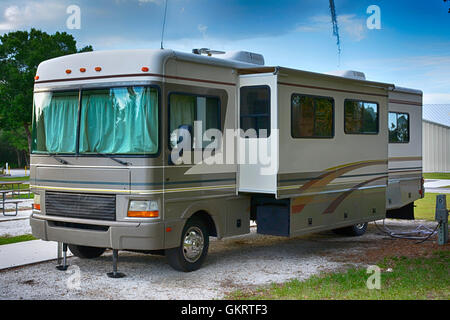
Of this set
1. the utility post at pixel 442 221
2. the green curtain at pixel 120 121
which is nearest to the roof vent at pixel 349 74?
the utility post at pixel 442 221

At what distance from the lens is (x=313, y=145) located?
960 centimetres

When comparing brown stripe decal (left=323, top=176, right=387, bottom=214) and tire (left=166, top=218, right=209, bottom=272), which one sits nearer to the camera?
tire (left=166, top=218, right=209, bottom=272)

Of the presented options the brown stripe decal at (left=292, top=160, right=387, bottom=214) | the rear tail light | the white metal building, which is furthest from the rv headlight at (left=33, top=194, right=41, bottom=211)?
the white metal building

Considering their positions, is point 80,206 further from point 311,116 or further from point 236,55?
point 311,116

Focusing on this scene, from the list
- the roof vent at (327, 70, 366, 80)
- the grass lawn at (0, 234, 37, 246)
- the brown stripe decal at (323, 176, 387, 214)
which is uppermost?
A: the roof vent at (327, 70, 366, 80)

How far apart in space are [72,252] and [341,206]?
181 inches

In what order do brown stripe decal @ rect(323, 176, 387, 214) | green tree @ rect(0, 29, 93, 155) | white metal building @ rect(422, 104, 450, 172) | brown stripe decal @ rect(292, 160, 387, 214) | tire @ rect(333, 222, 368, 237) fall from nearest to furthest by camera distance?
brown stripe decal @ rect(292, 160, 387, 214)
brown stripe decal @ rect(323, 176, 387, 214)
tire @ rect(333, 222, 368, 237)
green tree @ rect(0, 29, 93, 155)
white metal building @ rect(422, 104, 450, 172)

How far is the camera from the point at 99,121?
7977 millimetres

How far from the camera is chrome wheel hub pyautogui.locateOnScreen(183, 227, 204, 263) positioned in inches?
324

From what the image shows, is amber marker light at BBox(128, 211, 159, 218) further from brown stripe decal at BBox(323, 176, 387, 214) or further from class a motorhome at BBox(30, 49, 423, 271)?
brown stripe decal at BBox(323, 176, 387, 214)

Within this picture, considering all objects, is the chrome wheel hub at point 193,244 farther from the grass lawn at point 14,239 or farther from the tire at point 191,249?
the grass lawn at point 14,239

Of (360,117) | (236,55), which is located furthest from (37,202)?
(360,117)

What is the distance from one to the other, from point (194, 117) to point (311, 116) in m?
2.22
